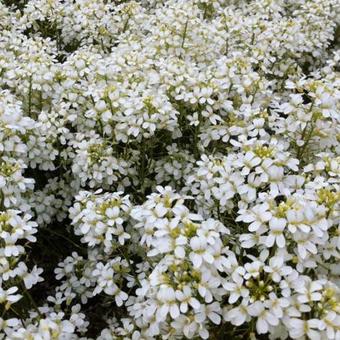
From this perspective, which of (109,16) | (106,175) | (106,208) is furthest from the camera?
(109,16)

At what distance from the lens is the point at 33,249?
13.4 ft

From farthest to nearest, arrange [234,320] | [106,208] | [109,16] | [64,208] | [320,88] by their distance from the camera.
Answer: [109,16] → [64,208] → [320,88] → [106,208] → [234,320]

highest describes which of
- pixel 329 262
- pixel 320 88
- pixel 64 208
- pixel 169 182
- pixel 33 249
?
pixel 320 88

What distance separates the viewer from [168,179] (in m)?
3.79

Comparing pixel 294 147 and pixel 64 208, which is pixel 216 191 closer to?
pixel 294 147

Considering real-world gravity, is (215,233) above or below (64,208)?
above

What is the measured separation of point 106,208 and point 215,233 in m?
0.73

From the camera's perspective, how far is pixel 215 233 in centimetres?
256

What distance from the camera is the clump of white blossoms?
252cm

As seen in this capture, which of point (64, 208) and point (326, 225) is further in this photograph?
point (64, 208)

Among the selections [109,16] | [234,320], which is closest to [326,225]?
[234,320]

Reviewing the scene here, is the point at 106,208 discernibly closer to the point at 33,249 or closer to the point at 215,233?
the point at 215,233

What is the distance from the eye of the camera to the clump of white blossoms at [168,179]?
2516 mm

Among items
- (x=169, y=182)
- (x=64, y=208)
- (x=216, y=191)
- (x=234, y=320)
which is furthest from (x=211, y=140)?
(x=234, y=320)
